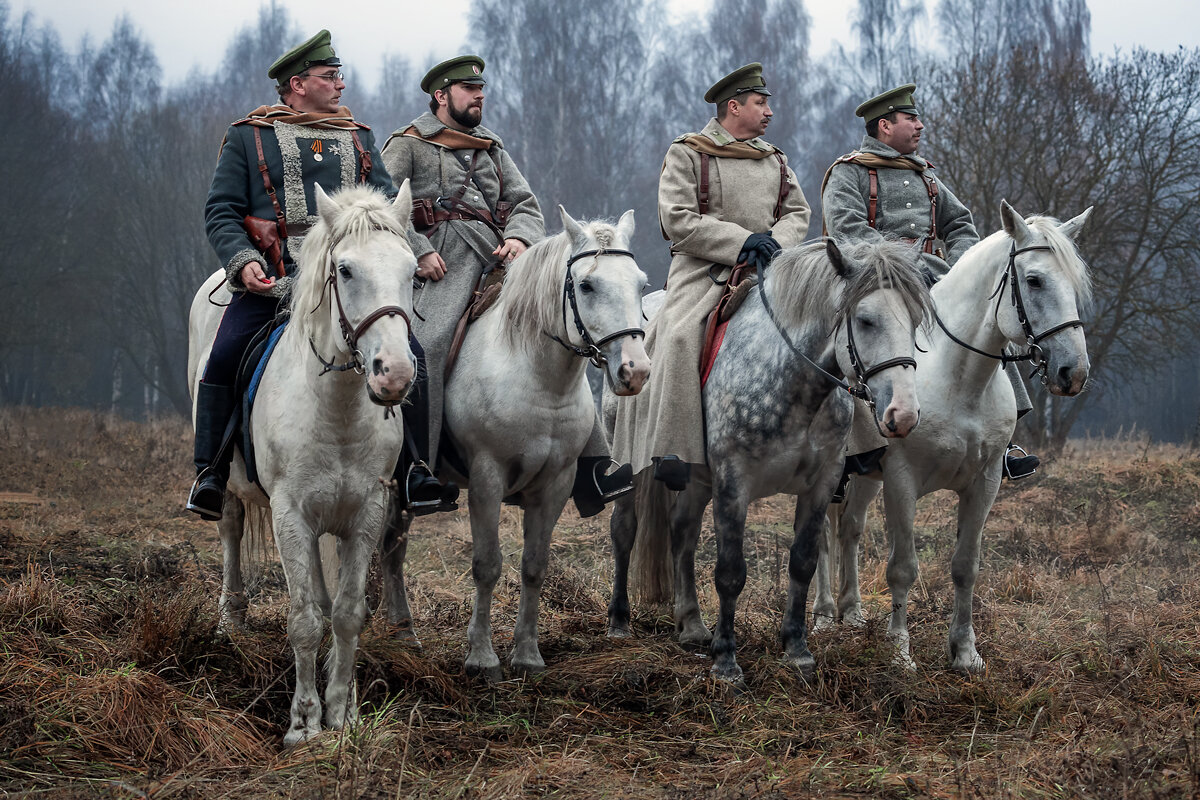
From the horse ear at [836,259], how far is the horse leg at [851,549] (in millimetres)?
2162

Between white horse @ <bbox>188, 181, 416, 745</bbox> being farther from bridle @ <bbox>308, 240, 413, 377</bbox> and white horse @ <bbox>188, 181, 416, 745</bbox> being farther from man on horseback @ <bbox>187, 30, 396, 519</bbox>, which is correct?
man on horseback @ <bbox>187, 30, 396, 519</bbox>

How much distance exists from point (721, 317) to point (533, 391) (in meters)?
1.19

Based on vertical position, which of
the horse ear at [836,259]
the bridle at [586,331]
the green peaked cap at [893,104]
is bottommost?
the bridle at [586,331]

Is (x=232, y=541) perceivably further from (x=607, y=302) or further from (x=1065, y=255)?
(x=1065, y=255)

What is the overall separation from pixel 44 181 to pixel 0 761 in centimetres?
2649

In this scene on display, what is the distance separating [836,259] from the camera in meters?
4.91

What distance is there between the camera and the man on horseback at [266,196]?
476 cm

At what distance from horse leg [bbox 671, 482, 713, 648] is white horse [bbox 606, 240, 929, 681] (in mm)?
409

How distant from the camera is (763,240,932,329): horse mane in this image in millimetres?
4777

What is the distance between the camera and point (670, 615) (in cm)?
632

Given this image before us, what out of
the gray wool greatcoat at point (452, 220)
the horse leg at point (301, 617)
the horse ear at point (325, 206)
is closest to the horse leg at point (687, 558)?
the gray wool greatcoat at point (452, 220)

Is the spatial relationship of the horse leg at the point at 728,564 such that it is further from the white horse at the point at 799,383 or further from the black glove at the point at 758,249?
the black glove at the point at 758,249

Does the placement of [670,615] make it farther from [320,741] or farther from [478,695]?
[320,741]

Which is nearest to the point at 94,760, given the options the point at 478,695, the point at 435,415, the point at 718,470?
the point at 478,695
